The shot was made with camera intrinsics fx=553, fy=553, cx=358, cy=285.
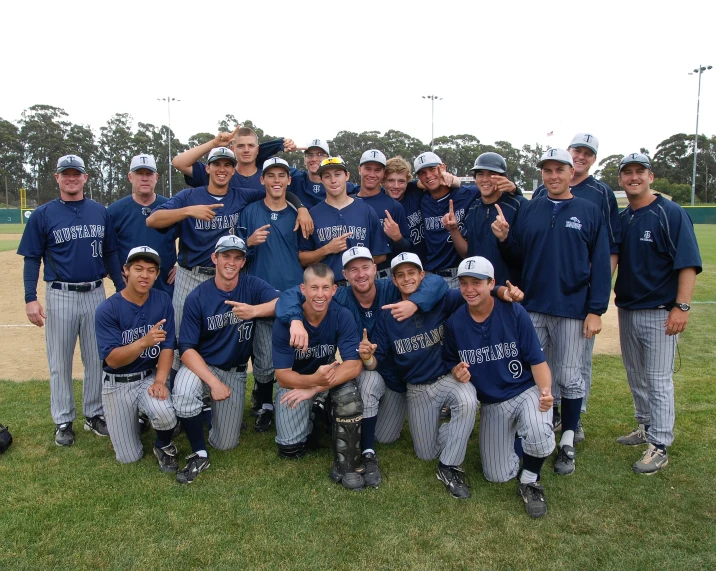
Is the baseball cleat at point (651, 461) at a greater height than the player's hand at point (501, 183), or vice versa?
the player's hand at point (501, 183)

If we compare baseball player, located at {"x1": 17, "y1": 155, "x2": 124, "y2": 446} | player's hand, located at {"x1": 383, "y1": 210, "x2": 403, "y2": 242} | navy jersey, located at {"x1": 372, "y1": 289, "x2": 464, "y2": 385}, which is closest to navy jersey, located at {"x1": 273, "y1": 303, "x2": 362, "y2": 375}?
navy jersey, located at {"x1": 372, "y1": 289, "x2": 464, "y2": 385}

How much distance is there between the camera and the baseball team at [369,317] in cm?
386

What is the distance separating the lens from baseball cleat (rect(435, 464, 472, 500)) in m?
3.65

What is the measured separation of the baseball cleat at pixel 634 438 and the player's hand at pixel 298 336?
2686mm

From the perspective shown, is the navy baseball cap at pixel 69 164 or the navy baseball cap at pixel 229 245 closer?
the navy baseball cap at pixel 229 245

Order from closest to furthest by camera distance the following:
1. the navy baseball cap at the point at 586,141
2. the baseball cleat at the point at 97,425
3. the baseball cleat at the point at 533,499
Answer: the baseball cleat at the point at 533,499 → the navy baseball cap at the point at 586,141 → the baseball cleat at the point at 97,425

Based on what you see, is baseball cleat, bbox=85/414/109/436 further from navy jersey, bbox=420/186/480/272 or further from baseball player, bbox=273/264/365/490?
navy jersey, bbox=420/186/480/272

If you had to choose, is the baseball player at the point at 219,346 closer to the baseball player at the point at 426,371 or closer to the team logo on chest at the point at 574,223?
the baseball player at the point at 426,371

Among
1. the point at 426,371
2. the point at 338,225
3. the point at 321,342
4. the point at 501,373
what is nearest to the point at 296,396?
the point at 321,342

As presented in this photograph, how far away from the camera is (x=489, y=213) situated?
4.56 m

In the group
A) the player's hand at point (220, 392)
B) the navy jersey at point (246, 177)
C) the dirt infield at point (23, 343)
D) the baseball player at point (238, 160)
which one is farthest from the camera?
the dirt infield at point (23, 343)

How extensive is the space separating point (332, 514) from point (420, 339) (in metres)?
1.36

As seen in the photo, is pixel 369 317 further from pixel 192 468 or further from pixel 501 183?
pixel 192 468

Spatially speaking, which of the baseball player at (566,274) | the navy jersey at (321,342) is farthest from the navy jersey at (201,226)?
the baseball player at (566,274)
